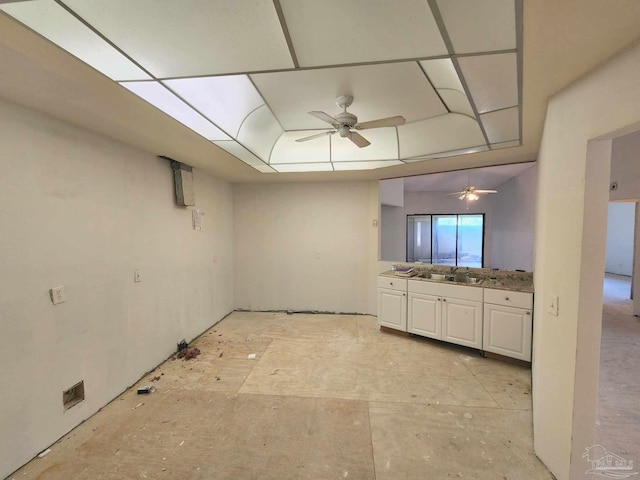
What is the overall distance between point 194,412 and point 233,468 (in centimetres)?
70

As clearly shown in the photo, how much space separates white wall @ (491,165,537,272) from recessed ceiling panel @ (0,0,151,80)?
504 cm

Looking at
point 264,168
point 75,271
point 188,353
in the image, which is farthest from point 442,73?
point 188,353

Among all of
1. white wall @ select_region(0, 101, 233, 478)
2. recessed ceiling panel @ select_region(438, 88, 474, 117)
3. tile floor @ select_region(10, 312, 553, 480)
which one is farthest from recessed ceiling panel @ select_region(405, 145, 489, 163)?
white wall @ select_region(0, 101, 233, 478)

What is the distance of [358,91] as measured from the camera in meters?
2.19

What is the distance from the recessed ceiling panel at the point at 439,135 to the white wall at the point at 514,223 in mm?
2291

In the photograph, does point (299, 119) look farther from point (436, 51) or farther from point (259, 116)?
point (436, 51)

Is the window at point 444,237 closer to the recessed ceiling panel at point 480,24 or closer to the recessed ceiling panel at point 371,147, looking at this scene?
the recessed ceiling panel at point 371,147

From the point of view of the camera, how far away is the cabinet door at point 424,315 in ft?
11.0

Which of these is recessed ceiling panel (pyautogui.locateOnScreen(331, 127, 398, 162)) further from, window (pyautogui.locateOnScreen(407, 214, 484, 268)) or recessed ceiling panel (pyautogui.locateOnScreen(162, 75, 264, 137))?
window (pyautogui.locateOnScreen(407, 214, 484, 268))

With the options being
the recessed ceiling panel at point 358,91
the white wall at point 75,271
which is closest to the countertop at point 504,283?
the recessed ceiling panel at point 358,91

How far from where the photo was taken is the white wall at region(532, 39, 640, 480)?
4.47 feet

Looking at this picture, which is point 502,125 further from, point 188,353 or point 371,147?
point 188,353

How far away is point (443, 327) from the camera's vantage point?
3303 mm

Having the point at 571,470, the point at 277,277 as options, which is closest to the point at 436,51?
the point at 571,470
